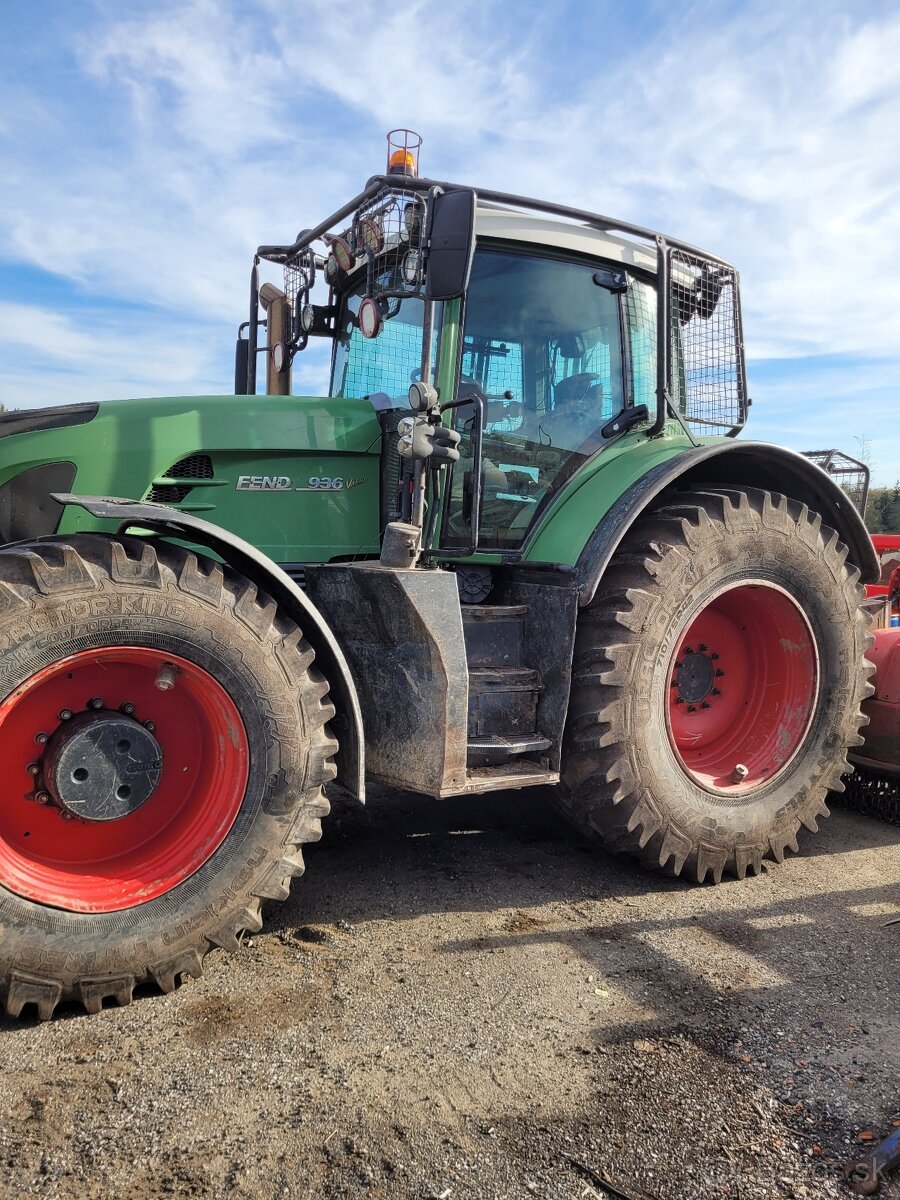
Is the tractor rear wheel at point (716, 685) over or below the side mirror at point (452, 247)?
below

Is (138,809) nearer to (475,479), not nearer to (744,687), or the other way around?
(475,479)

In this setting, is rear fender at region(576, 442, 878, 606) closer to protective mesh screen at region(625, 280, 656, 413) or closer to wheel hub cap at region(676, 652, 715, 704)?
protective mesh screen at region(625, 280, 656, 413)

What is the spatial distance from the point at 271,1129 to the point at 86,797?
114 cm

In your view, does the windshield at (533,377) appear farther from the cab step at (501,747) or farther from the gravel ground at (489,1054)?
the gravel ground at (489,1054)

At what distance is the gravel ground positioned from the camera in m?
1.94

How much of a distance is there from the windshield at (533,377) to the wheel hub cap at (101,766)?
156 centimetres

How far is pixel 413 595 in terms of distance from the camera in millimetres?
3119

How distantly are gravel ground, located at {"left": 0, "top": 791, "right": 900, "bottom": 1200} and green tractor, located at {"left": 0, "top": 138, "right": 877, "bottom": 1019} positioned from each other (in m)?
0.28

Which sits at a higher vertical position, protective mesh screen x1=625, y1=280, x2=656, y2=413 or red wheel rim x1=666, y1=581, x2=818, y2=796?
protective mesh screen x1=625, y1=280, x2=656, y2=413

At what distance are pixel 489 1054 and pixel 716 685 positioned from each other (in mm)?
2273

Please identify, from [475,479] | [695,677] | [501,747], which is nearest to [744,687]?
[695,677]

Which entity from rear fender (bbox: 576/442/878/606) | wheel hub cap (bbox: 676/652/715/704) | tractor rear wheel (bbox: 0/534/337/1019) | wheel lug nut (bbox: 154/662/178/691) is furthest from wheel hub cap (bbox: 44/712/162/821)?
wheel hub cap (bbox: 676/652/715/704)

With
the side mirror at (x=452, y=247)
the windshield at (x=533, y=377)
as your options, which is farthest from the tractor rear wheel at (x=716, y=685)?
the side mirror at (x=452, y=247)

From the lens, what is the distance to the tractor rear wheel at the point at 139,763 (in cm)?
252
